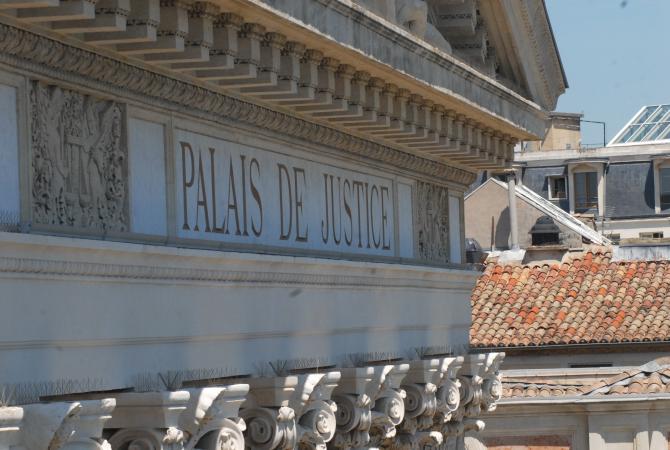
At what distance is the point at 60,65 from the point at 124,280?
117 cm

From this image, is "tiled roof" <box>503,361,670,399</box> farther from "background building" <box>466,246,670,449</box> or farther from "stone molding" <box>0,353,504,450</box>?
"stone molding" <box>0,353,504,450</box>

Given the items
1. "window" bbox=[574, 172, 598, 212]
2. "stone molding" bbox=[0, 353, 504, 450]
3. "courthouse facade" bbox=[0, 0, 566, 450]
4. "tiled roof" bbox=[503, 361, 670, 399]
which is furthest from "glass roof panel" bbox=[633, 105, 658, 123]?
"stone molding" bbox=[0, 353, 504, 450]

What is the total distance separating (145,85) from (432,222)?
707cm

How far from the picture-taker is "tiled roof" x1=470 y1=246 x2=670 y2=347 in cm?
2612

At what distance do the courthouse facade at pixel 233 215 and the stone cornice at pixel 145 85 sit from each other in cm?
2

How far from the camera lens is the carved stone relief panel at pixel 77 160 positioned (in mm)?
8508

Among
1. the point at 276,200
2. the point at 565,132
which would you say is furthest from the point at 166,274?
the point at 565,132

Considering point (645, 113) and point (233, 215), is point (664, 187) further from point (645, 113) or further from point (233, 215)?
point (233, 215)

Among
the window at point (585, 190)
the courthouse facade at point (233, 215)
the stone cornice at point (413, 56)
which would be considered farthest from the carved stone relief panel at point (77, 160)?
the window at point (585, 190)

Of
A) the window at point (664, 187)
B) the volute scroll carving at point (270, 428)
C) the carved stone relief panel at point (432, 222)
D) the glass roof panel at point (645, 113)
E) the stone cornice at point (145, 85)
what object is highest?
the glass roof panel at point (645, 113)

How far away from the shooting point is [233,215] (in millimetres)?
11031

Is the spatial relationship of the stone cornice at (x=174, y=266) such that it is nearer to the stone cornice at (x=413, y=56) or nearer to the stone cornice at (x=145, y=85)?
the stone cornice at (x=145, y=85)

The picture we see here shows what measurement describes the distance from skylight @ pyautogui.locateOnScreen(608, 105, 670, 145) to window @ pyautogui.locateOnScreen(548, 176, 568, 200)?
370 centimetres

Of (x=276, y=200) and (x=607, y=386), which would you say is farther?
(x=607, y=386)
